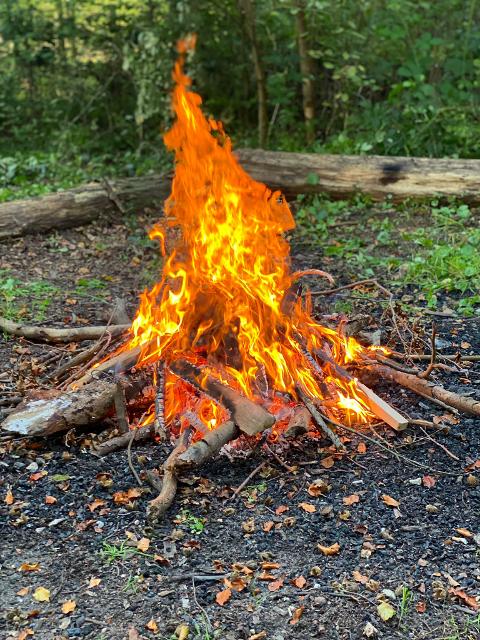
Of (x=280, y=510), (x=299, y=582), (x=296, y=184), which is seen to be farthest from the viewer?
(x=296, y=184)

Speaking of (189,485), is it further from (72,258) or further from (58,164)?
(58,164)

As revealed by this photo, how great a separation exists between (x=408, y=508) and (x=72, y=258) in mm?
4317

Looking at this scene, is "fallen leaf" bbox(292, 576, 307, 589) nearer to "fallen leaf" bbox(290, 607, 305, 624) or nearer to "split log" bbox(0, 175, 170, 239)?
"fallen leaf" bbox(290, 607, 305, 624)

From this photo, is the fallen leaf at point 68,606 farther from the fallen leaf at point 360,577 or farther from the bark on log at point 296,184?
the bark on log at point 296,184

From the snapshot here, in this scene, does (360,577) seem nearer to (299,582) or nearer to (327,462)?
(299,582)

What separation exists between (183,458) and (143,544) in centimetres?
42

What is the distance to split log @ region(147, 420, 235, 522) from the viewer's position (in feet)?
10.6

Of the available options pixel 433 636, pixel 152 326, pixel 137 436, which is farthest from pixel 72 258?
pixel 433 636

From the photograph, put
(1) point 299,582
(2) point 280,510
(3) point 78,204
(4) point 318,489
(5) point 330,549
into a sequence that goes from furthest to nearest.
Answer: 1. (3) point 78,204
2. (4) point 318,489
3. (2) point 280,510
4. (5) point 330,549
5. (1) point 299,582

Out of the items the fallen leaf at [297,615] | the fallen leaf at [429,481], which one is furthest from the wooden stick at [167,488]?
the fallen leaf at [429,481]

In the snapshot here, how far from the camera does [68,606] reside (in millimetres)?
2797

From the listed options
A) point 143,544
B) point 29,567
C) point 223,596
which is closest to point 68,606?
point 29,567

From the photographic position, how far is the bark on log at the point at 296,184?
7.27 m

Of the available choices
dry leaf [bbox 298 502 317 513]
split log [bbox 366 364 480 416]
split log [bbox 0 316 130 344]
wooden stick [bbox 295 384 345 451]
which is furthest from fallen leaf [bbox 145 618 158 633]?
split log [bbox 0 316 130 344]
